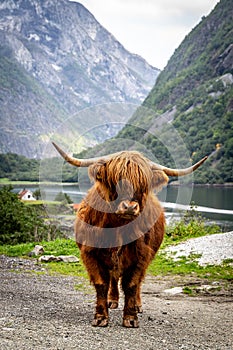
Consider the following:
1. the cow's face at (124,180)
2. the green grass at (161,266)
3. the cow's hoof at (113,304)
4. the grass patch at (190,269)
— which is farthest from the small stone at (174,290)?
the cow's face at (124,180)

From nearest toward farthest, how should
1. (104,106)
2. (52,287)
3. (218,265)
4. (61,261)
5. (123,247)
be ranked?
(123,247), (104,106), (52,287), (218,265), (61,261)

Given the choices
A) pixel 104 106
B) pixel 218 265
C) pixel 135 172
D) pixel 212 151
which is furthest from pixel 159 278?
pixel 212 151

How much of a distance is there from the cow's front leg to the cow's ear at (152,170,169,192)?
5.05ft

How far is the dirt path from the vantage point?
6136mm

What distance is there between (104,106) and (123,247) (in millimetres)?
3953

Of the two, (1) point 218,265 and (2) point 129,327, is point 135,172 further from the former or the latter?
(1) point 218,265

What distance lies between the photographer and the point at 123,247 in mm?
7285

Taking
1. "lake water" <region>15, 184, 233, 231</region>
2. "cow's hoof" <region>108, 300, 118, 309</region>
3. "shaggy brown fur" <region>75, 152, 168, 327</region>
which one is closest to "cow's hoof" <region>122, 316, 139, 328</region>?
"shaggy brown fur" <region>75, 152, 168, 327</region>

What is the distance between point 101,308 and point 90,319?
0.58 metres

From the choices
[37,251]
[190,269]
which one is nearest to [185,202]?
[190,269]

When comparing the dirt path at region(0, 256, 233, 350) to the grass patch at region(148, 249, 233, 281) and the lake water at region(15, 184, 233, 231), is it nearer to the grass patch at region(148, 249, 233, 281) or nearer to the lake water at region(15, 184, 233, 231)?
the lake water at region(15, 184, 233, 231)

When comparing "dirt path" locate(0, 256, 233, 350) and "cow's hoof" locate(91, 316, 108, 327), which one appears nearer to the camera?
"dirt path" locate(0, 256, 233, 350)

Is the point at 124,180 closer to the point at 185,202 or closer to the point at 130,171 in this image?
the point at 130,171

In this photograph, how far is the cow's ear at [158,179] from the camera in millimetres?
7395
